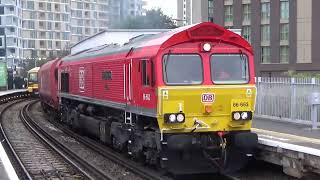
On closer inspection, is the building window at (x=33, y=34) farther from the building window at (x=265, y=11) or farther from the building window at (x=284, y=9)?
the building window at (x=284, y=9)

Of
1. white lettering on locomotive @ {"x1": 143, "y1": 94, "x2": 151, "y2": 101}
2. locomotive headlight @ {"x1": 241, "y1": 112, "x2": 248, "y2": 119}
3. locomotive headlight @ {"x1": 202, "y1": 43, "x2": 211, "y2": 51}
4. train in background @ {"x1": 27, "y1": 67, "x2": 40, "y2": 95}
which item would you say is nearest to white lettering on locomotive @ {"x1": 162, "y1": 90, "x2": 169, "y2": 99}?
white lettering on locomotive @ {"x1": 143, "y1": 94, "x2": 151, "y2": 101}

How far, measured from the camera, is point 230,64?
10938 millimetres

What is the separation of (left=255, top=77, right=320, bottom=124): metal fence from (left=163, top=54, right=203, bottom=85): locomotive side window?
5686 mm

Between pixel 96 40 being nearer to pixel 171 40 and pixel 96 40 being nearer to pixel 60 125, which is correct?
pixel 60 125

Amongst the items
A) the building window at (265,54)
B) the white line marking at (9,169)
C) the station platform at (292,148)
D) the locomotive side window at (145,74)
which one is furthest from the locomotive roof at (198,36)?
the building window at (265,54)

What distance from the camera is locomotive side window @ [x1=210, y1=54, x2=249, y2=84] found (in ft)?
35.4

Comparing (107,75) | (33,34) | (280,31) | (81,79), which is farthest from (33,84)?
(33,34)

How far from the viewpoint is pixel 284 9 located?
209 feet

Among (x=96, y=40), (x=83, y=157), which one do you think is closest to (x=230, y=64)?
(x=83, y=157)

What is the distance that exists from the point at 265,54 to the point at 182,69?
56.4 meters

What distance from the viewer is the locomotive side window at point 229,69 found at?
10797 millimetres

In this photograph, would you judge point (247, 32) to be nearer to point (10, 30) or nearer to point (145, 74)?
point (145, 74)

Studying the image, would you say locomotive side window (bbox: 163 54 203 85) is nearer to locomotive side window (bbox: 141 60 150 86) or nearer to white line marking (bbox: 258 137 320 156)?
locomotive side window (bbox: 141 60 150 86)

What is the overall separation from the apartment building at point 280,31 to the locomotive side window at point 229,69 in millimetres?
50326
